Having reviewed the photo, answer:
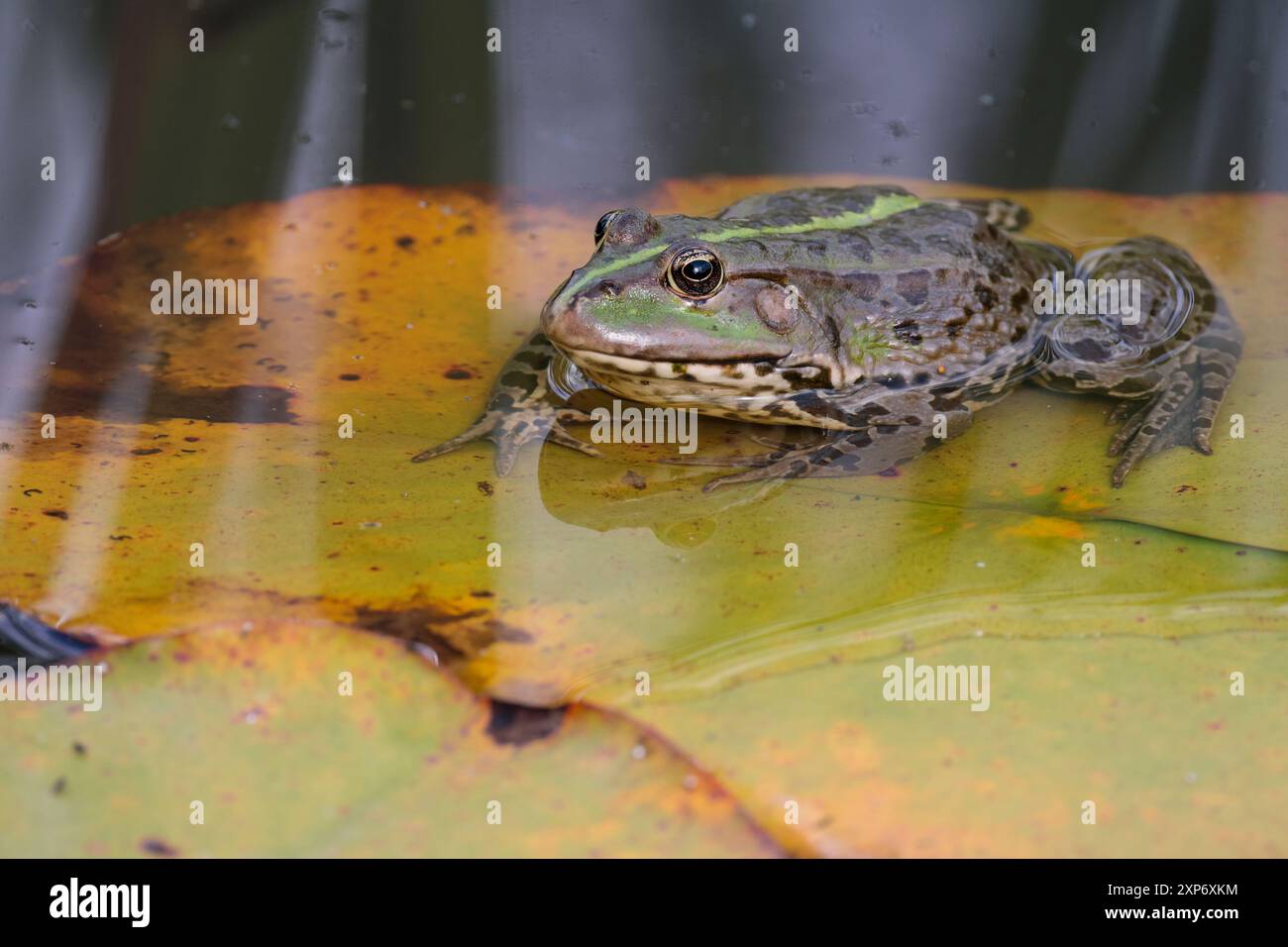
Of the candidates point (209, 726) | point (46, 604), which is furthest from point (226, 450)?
point (209, 726)

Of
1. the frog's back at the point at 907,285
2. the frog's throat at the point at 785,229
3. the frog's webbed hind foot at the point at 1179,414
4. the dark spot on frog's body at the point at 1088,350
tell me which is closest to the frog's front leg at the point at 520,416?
the frog's throat at the point at 785,229

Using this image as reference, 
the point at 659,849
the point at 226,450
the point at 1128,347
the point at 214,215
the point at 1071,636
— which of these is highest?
the point at 214,215

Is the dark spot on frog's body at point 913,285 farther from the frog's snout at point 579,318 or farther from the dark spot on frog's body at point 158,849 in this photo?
the dark spot on frog's body at point 158,849

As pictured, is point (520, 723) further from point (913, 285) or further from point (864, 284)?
point (913, 285)

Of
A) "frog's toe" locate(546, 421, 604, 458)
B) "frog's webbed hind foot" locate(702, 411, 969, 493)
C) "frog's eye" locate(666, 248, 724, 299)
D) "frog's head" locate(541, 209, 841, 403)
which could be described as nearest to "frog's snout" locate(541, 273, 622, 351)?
"frog's head" locate(541, 209, 841, 403)

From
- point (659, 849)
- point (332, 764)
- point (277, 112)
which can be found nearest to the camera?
point (659, 849)

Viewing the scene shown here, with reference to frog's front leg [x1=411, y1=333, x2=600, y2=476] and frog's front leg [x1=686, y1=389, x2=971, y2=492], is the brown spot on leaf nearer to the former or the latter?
frog's front leg [x1=411, y1=333, x2=600, y2=476]

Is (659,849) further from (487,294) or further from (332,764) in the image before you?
(487,294)
